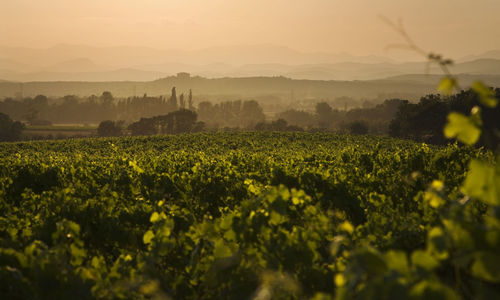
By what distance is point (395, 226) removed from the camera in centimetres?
515

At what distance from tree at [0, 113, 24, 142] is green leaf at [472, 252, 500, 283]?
365 feet

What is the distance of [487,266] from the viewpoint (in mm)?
1903

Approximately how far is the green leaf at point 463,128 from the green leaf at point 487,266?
0.58 meters

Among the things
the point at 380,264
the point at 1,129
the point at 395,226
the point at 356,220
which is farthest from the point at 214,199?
the point at 1,129

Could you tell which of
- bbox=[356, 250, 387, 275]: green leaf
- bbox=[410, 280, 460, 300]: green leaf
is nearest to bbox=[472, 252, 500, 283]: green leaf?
bbox=[410, 280, 460, 300]: green leaf

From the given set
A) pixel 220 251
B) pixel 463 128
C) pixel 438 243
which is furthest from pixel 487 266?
pixel 220 251

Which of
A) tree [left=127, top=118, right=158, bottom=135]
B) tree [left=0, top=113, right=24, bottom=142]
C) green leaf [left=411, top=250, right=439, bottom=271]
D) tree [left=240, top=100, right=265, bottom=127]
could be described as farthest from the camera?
tree [left=240, top=100, right=265, bottom=127]

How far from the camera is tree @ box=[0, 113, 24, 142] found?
96625 mm

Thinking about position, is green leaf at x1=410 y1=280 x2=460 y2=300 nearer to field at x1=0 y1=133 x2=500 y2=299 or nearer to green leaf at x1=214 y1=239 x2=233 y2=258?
field at x1=0 y1=133 x2=500 y2=299

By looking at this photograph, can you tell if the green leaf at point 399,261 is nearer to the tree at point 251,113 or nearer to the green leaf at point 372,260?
the green leaf at point 372,260

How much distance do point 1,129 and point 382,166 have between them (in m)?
105

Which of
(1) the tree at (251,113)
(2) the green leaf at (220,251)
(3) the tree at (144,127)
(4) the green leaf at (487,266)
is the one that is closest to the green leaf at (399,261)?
(4) the green leaf at (487,266)

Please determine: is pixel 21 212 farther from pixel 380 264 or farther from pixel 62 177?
pixel 380 264

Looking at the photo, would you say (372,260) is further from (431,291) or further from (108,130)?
(108,130)
